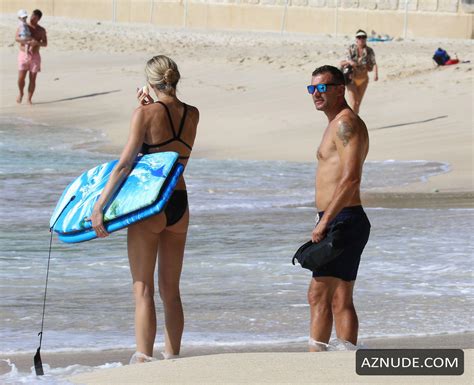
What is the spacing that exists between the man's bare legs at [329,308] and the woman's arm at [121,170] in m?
1.00

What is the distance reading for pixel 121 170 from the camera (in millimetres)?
5883

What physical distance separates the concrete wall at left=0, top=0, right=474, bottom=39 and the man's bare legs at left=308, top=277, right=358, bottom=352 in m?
26.1

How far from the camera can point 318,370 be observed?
5414mm

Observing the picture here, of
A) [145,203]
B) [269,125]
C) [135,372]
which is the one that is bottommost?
[269,125]

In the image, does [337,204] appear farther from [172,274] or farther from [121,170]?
[121,170]

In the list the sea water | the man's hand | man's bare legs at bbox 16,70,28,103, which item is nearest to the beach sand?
man's bare legs at bbox 16,70,28,103

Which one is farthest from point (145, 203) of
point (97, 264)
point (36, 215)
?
point (36, 215)

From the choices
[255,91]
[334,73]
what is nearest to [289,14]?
[255,91]

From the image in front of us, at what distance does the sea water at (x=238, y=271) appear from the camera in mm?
7484

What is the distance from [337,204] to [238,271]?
3.40 m

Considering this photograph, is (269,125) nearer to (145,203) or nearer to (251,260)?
(251,260)

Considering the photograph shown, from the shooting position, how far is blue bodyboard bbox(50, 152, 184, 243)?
5.77 m

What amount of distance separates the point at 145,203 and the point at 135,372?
74cm

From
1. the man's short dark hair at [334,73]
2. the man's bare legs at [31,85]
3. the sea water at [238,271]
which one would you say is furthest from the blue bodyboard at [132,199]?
the man's bare legs at [31,85]
